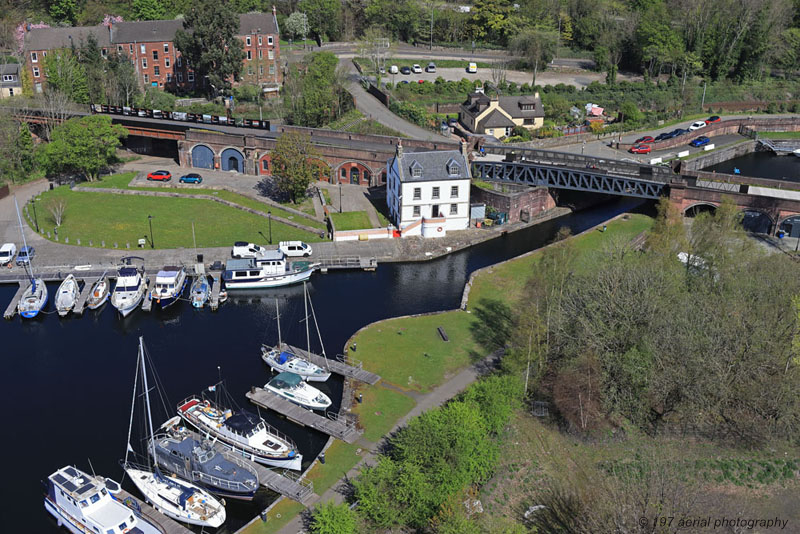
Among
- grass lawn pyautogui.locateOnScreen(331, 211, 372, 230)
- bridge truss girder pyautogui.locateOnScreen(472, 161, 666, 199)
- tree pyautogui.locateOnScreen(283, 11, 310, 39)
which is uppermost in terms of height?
tree pyautogui.locateOnScreen(283, 11, 310, 39)

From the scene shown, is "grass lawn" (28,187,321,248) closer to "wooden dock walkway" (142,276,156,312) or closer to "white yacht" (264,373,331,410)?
"wooden dock walkway" (142,276,156,312)

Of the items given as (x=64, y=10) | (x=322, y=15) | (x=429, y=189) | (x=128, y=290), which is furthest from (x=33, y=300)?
(x=322, y=15)

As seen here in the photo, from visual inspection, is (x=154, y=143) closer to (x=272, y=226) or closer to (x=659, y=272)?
(x=272, y=226)

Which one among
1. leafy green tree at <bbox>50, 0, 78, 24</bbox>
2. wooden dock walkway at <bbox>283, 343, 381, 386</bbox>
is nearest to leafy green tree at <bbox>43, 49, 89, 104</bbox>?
leafy green tree at <bbox>50, 0, 78, 24</bbox>

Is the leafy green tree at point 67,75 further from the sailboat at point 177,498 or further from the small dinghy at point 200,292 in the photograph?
the sailboat at point 177,498

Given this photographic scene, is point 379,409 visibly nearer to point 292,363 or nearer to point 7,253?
point 292,363

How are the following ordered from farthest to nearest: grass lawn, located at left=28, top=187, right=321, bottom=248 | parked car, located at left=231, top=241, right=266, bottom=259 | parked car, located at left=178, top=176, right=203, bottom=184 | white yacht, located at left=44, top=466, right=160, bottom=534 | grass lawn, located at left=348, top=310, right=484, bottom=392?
parked car, located at left=178, top=176, right=203, bottom=184
grass lawn, located at left=28, top=187, right=321, bottom=248
parked car, located at left=231, top=241, right=266, bottom=259
grass lawn, located at left=348, top=310, right=484, bottom=392
white yacht, located at left=44, top=466, right=160, bottom=534

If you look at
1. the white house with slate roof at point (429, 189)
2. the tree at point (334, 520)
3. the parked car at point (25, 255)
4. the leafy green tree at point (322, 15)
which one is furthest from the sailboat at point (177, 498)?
the leafy green tree at point (322, 15)

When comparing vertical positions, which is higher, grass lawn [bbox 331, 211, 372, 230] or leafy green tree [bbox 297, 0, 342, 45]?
leafy green tree [bbox 297, 0, 342, 45]
